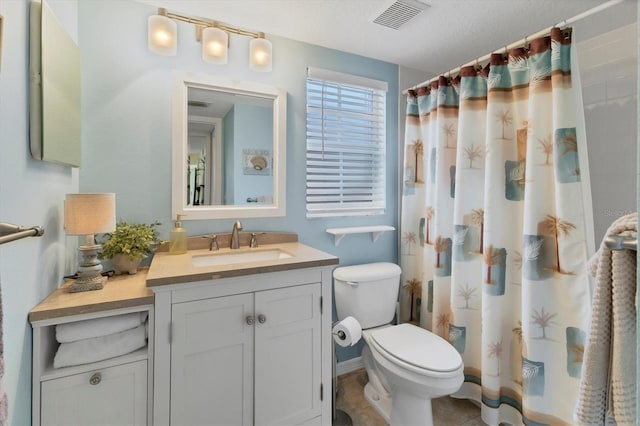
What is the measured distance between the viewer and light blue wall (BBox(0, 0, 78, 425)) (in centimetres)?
87

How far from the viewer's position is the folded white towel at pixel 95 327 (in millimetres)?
1079

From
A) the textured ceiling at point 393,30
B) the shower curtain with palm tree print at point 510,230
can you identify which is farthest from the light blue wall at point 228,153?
the shower curtain with palm tree print at point 510,230

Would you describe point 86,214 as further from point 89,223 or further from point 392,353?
point 392,353

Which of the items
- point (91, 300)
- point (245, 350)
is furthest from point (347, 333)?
point (91, 300)

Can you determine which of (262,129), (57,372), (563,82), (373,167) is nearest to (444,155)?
(373,167)

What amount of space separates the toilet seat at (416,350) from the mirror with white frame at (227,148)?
969 mm

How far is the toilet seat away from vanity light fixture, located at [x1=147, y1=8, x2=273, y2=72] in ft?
5.60

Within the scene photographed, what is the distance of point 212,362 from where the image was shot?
1.25 metres

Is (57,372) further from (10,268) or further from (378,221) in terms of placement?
(378,221)

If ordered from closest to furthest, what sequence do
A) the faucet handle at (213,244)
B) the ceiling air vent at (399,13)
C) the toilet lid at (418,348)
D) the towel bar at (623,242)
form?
the towel bar at (623,242), the toilet lid at (418,348), the ceiling air vent at (399,13), the faucet handle at (213,244)

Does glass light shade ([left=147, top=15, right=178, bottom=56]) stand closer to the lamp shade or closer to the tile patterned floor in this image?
the lamp shade

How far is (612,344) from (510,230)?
119 cm

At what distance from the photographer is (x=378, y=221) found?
91.0 inches

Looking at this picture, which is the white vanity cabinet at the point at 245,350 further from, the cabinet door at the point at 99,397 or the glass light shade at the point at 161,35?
the glass light shade at the point at 161,35
